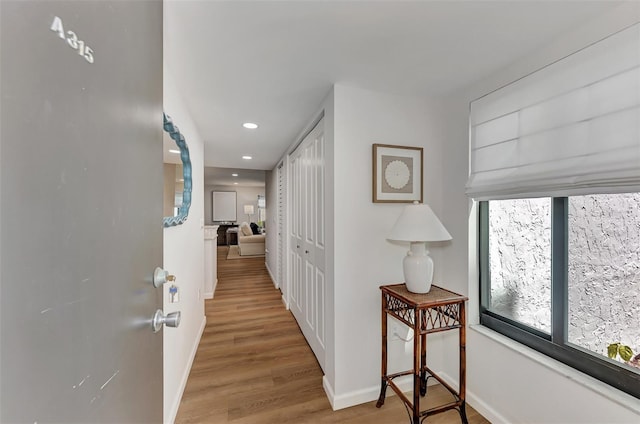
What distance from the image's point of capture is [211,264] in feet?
13.3

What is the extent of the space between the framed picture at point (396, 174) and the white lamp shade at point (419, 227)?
0.27 metres

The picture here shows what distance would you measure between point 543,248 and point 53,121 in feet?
6.64

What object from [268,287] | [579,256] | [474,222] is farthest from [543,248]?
[268,287]

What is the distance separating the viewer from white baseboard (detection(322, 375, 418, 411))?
174 centimetres

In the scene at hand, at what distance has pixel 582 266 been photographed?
1312 millimetres

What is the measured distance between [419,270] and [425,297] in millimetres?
161

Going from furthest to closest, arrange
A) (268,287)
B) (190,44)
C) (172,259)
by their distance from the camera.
A: (268,287)
(172,259)
(190,44)

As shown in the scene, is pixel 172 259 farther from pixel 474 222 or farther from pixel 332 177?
pixel 474 222

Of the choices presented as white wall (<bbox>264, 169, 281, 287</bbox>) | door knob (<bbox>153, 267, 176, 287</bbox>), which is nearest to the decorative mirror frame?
door knob (<bbox>153, 267, 176, 287</bbox>)

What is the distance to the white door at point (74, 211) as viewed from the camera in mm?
339

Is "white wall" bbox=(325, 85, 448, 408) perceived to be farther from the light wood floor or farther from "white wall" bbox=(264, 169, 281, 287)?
"white wall" bbox=(264, 169, 281, 287)

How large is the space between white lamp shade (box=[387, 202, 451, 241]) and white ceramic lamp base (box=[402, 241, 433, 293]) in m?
0.13

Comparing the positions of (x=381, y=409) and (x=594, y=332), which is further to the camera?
(x=381, y=409)

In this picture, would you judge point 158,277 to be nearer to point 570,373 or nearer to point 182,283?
point 182,283
